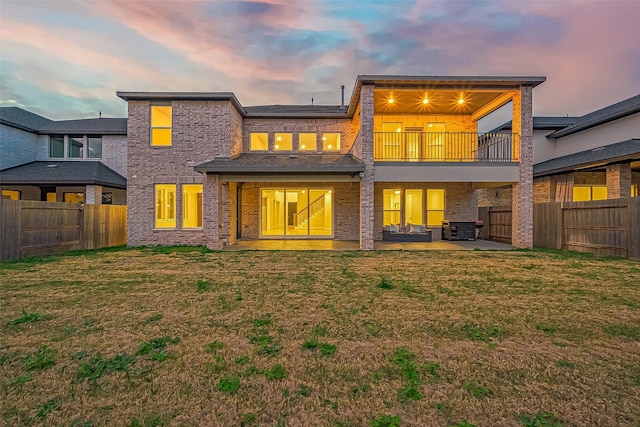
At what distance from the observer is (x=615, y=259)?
9.52 m

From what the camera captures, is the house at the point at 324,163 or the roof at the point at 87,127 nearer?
the house at the point at 324,163

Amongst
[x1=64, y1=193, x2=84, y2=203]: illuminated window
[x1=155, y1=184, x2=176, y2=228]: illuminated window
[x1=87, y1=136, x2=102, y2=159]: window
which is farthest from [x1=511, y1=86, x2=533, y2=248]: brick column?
[x1=64, y1=193, x2=84, y2=203]: illuminated window

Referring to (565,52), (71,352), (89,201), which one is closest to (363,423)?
(71,352)

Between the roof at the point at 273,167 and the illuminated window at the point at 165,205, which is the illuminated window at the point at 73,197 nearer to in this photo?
the illuminated window at the point at 165,205

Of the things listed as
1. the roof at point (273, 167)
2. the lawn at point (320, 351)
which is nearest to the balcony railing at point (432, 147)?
the roof at point (273, 167)

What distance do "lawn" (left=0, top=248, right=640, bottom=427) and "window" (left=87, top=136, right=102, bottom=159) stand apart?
45.7 feet

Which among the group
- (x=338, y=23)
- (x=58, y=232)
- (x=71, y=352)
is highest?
(x=338, y=23)

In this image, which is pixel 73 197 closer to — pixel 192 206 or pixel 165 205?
pixel 165 205

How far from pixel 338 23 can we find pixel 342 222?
10.0 metres

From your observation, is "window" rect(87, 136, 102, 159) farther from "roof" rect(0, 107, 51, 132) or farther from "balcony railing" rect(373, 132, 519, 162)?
"balcony railing" rect(373, 132, 519, 162)

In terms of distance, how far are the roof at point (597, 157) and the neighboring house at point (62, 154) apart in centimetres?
2241

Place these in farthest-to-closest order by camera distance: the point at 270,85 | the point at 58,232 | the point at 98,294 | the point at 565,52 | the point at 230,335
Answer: the point at 270,85 → the point at 565,52 → the point at 58,232 → the point at 98,294 → the point at 230,335

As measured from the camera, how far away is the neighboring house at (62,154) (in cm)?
1639

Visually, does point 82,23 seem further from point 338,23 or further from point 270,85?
point 270,85
